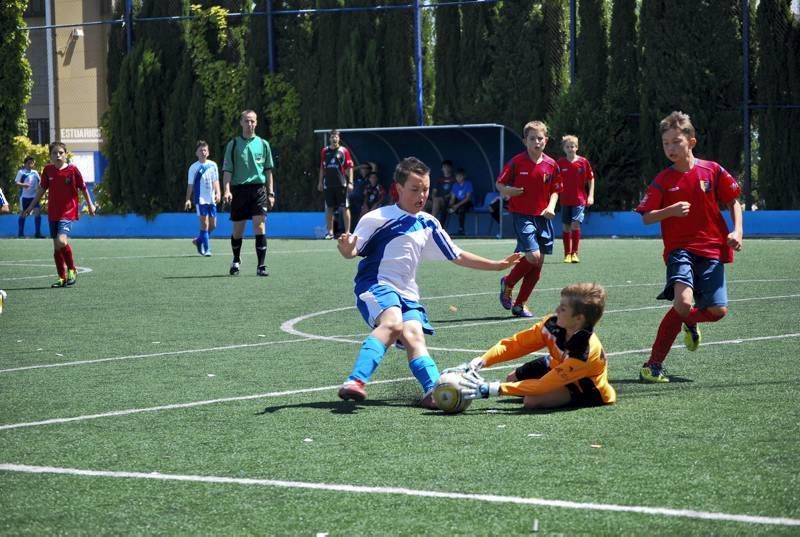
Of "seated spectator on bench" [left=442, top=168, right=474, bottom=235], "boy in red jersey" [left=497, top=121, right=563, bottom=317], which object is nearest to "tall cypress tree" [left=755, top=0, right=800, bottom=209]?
"seated spectator on bench" [left=442, top=168, right=474, bottom=235]

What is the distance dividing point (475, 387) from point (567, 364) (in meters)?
0.50

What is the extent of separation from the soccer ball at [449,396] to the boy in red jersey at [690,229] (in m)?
1.84

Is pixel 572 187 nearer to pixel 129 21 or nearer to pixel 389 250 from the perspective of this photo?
pixel 389 250

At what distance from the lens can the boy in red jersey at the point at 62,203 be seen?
16938mm

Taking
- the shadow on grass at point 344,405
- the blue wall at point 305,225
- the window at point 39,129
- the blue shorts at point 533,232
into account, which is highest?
the window at point 39,129

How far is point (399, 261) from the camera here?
7.92 meters

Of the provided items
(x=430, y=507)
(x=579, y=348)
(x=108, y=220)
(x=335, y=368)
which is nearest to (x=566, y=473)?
(x=430, y=507)

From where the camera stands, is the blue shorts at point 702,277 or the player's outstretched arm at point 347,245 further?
the blue shorts at point 702,277

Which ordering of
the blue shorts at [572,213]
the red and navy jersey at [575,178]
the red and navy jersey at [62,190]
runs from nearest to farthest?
1. the red and navy jersey at [62,190]
2. the blue shorts at [572,213]
3. the red and navy jersey at [575,178]

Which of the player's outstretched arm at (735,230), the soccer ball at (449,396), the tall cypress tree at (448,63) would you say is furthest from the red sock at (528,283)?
the tall cypress tree at (448,63)

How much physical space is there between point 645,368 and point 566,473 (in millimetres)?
2878

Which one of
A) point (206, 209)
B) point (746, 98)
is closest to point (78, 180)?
point (206, 209)

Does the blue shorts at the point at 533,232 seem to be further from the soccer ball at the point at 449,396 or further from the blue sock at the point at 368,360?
the soccer ball at the point at 449,396

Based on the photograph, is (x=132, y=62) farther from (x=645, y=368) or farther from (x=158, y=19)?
(x=645, y=368)
